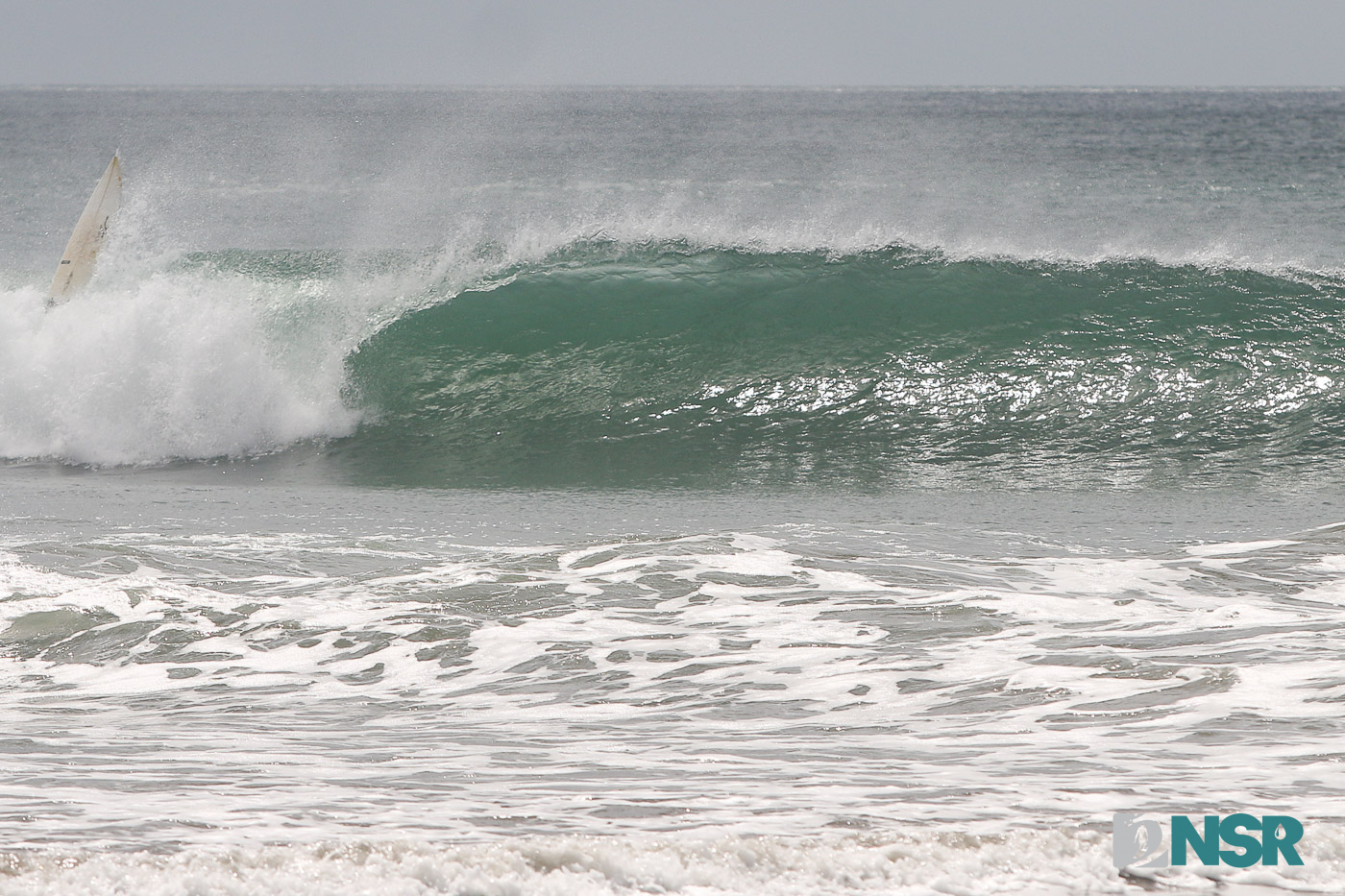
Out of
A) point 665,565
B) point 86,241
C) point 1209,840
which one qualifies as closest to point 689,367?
point 665,565

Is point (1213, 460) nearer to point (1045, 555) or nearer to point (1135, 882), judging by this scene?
point (1045, 555)

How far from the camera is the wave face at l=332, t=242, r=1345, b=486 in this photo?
8516mm

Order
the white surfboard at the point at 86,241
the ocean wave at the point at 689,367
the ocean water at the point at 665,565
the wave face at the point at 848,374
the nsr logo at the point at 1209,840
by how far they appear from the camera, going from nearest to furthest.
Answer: the nsr logo at the point at 1209,840 < the ocean water at the point at 665,565 < the wave face at the point at 848,374 < the ocean wave at the point at 689,367 < the white surfboard at the point at 86,241

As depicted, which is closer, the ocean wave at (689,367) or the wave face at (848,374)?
the wave face at (848,374)

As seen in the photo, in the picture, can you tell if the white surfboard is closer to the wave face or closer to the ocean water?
the ocean water

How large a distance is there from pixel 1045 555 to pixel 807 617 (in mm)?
1572

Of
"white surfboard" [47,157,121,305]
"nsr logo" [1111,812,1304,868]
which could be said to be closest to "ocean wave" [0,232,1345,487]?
"white surfboard" [47,157,121,305]

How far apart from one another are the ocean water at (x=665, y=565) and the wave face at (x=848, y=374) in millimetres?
47

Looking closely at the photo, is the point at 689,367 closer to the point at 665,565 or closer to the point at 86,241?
the point at 665,565

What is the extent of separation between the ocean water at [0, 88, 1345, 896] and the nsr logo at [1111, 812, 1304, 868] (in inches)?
2.4

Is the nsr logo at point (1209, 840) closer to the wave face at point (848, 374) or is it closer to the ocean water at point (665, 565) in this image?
the ocean water at point (665, 565)

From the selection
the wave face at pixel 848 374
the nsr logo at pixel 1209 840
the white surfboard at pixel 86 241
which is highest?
the white surfboard at pixel 86 241

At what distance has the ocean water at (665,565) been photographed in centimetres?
245

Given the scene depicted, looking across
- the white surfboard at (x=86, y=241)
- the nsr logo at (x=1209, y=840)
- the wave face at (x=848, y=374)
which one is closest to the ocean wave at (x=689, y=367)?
the wave face at (x=848, y=374)
